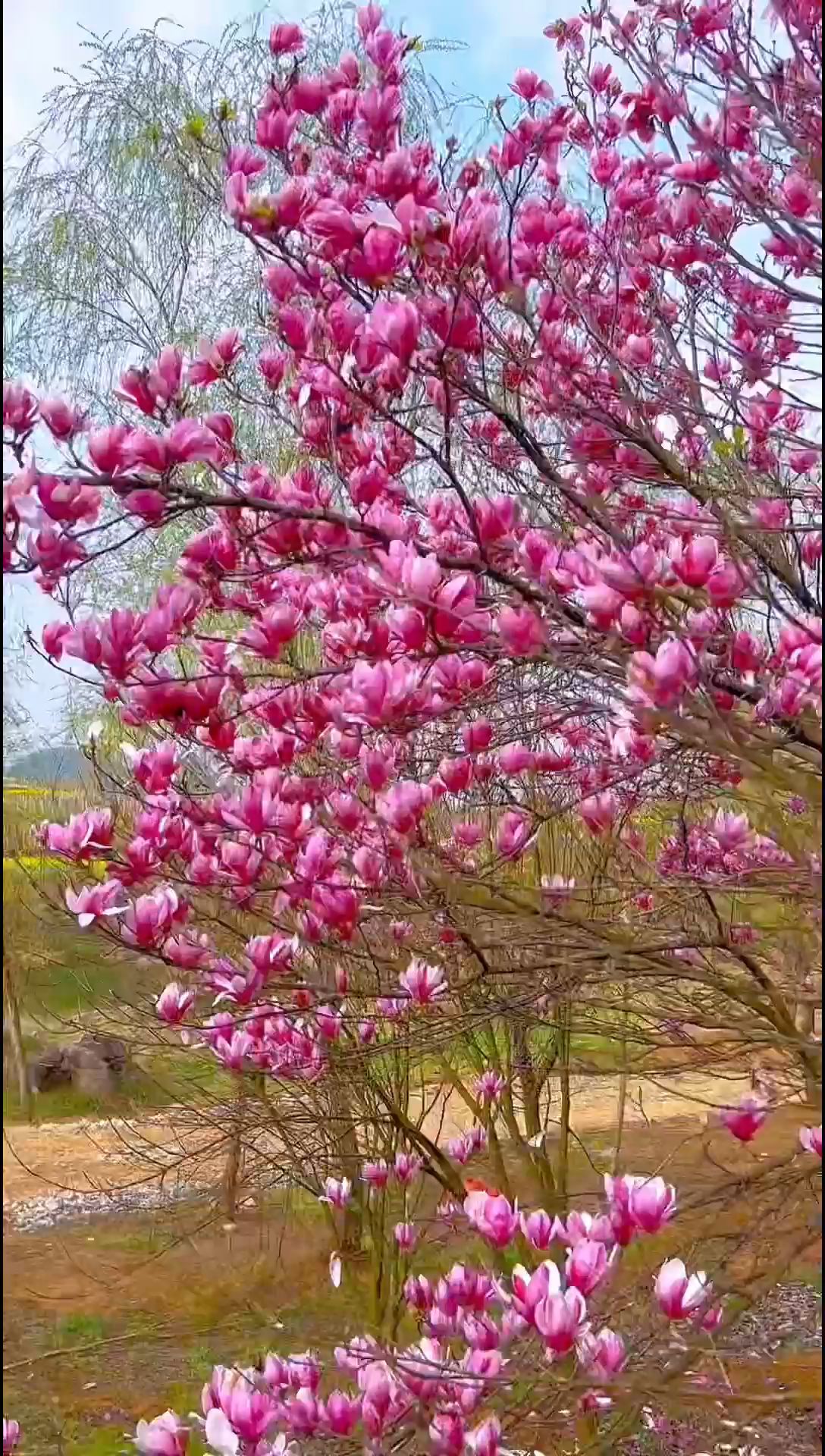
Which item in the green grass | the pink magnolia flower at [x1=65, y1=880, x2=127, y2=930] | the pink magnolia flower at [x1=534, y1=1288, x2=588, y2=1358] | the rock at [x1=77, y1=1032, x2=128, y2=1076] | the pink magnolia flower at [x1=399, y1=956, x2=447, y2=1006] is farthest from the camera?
the rock at [x1=77, y1=1032, x2=128, y2=1076]

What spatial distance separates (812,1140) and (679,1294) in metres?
0.17

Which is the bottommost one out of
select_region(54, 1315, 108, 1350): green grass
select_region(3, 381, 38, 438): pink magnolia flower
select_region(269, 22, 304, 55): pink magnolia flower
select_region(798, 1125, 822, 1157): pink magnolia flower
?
select_region(54, 1315, 108, 1350): green grass

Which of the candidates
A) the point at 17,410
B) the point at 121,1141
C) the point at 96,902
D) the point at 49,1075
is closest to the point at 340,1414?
the point at 96,902

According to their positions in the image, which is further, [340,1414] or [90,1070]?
[90,1070]

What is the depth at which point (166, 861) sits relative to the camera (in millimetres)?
1084

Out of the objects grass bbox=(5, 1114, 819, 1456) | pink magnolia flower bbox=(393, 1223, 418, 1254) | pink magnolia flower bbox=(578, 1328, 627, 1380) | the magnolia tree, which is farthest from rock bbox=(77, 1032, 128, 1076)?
pink magnolia flower bbox=(578, 1328, 627, 1380)

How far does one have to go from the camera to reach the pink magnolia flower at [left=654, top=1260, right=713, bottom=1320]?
78cm

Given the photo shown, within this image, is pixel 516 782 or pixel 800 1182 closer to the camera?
pixel 800 1182

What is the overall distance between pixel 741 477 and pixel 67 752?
287 cm

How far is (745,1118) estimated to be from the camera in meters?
0.91

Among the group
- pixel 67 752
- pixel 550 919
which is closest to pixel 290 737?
pixel 550 919

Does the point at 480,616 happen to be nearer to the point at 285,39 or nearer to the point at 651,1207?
the point at 651,1207

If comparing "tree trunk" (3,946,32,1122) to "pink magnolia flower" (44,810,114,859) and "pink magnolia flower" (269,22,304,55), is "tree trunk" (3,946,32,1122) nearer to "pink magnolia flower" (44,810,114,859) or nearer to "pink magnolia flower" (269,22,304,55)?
"pink magnolia flower" (44,810,114,859)

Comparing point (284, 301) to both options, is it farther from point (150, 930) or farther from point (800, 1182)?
point (800, 1182)
